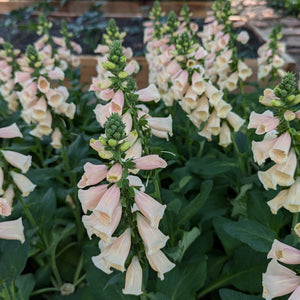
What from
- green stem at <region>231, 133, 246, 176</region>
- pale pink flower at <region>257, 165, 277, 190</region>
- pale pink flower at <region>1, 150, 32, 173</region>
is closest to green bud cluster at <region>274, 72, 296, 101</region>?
pale pink flower at <region>257, 165, 277, 190</region>

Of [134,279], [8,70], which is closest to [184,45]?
[134,279]

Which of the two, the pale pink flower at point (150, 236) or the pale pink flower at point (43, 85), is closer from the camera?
the pale pink flower at point (150, 236)

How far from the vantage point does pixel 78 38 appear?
10.5ft

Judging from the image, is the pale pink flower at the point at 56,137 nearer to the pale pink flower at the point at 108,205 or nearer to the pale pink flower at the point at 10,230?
the pale pink flower at the point at 10,230

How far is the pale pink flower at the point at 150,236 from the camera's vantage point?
643 mm

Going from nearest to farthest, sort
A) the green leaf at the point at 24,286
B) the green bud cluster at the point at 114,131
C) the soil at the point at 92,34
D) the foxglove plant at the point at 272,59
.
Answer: the green bud cluster at the point at 114,131
the green leaf at the point at 24,286
the foxglove plant at the point at 272,59
the soil at the point at 92,34

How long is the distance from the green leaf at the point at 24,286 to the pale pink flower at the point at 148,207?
0.61 meters

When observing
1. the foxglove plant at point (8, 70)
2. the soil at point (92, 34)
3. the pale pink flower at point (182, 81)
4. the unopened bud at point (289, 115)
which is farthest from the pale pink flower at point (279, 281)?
the soil at point (92, 34)

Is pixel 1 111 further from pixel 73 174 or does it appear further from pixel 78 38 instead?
pixel 78 38

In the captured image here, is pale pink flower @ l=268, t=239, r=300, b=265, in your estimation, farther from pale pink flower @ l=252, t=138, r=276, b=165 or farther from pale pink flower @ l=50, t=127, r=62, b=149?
pale pink flower @ l=50, t=127, r=62, b=149

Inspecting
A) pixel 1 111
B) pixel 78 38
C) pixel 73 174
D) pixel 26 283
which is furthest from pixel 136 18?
pixel 26 283

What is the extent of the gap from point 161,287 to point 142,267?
0.27m

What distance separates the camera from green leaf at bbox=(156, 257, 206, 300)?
0.94 meters

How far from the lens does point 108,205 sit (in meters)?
0.61
